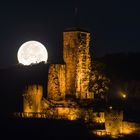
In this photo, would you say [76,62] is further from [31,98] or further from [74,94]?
[31,98]

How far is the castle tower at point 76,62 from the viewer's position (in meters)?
41.8

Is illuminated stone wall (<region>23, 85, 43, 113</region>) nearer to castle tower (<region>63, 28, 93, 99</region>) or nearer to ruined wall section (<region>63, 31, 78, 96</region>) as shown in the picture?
ruined wall section (<region>63, 31, 78, 96</region>)

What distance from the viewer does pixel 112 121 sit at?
37844 mm

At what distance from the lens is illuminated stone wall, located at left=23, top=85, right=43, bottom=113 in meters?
38.6

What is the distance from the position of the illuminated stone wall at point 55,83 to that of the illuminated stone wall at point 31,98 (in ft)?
5.51

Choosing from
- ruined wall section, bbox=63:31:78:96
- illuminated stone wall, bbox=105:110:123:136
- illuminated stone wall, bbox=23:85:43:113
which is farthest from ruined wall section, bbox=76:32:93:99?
A: illuminated stone wall, bbox=105:110:123:136

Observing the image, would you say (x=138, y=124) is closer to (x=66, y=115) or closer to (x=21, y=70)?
(x=66, y=115)

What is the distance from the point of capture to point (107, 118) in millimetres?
37844

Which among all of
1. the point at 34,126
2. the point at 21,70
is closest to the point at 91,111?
the point at 34,126

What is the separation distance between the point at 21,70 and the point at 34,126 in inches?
575

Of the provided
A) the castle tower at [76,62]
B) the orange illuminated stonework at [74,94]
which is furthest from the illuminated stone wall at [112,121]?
the castle tower at [76,62]

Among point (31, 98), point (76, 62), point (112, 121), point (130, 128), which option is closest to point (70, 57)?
point (76, 62)

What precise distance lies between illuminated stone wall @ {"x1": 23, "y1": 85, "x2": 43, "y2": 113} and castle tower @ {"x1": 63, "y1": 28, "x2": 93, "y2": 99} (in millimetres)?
3325

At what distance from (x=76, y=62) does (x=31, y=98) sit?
469 cm
